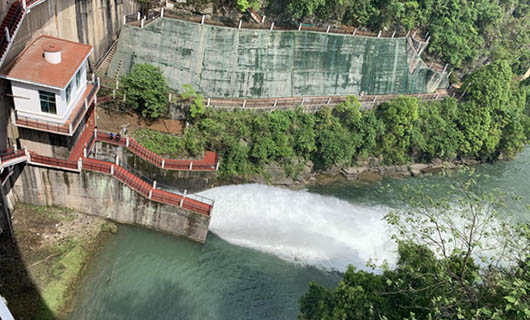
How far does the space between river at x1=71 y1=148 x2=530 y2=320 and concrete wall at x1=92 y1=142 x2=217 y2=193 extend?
1243 mm

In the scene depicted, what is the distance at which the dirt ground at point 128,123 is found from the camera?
108 feet

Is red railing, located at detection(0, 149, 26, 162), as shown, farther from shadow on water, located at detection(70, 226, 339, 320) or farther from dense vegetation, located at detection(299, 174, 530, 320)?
dense vegetation, located at detection(299, 174, 530, 320)

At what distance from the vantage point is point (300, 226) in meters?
32.6

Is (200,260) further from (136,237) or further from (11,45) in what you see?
(11,45)

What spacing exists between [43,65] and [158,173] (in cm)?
1205

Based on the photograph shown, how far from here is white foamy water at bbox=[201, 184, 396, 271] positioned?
100ft

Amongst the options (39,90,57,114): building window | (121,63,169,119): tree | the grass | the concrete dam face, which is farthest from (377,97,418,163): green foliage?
(39,90,57,114): building window

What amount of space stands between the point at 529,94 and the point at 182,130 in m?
53.6

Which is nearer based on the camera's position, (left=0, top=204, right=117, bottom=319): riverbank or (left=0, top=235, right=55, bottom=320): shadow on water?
(left=0, top=235, right=55, bottom=320): shadow on water

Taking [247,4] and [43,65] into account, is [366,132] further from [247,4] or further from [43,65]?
[43,65]

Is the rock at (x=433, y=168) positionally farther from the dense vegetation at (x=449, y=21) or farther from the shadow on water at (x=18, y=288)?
the shadow on water at (x=18, y=288)

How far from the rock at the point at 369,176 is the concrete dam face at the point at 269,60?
32.6ft

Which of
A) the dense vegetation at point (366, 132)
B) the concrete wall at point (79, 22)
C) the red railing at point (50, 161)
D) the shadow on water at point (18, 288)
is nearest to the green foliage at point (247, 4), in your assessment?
the dense vegetation at point (366, 132)

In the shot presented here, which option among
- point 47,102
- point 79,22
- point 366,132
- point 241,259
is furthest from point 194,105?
point 366,132
